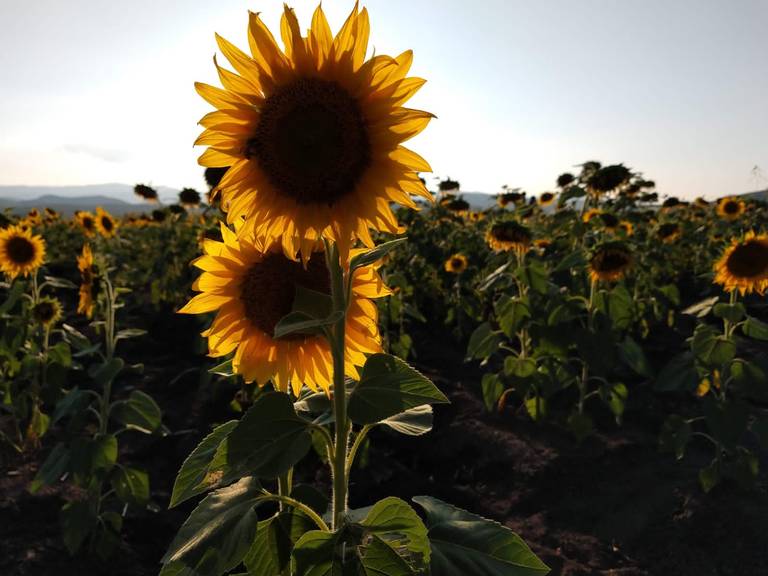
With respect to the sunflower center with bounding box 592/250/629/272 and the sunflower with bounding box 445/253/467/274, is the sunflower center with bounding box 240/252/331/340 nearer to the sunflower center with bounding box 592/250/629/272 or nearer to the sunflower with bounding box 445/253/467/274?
the sunflower center with bounding box 592/250/629/272

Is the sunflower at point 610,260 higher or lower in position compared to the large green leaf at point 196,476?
higher

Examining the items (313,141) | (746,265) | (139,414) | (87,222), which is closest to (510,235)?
(746,265)

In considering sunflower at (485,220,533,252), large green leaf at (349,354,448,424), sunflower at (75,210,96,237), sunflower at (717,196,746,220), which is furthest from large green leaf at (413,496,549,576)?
sunflower at (717,196,746,220)

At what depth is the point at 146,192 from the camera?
39.8ft

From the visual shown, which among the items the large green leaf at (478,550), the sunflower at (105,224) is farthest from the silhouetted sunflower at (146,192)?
the large green leaf at (478,550)

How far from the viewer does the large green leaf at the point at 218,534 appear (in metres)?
1.21

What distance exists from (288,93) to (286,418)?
0.73 m

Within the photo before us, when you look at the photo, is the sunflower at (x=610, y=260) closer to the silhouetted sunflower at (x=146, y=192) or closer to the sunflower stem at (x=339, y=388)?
the sunflower stem at (x=339, y=388)

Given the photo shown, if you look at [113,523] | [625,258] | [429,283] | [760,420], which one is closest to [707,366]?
[760,420]

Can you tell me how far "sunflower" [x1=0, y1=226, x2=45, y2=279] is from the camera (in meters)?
4.99

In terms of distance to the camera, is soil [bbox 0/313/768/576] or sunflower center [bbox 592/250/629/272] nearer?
soil [bbox 0/313/768/576]

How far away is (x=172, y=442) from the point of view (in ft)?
15.9

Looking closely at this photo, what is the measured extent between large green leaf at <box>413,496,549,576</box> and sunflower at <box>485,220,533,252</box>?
3676 millimetres

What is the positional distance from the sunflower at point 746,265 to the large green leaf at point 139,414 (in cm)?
397
